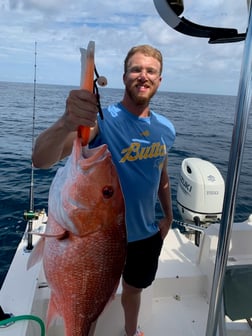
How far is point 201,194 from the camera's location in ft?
13.8

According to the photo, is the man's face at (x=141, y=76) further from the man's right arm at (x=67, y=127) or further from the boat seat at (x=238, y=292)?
the boat seat at (x=238, y=292)

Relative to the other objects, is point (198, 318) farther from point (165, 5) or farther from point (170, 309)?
point (165, 5)

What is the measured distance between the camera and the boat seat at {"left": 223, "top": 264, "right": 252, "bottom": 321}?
201 cm

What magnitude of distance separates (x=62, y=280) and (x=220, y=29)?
37.0 inches

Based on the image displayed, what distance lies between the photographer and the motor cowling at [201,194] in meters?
4.18

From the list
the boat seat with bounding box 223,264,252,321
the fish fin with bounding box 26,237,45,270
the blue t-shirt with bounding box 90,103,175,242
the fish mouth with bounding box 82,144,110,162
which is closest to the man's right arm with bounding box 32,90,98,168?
the fish mouth with bounding box 82,144,110,162

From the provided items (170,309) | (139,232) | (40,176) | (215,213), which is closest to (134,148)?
(139,232)

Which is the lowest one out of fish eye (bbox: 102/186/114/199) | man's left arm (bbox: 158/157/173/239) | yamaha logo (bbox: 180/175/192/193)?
yamaha logo (bbox: 180/175/192/193)

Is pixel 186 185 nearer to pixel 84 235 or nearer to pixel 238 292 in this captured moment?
pixel 238 292

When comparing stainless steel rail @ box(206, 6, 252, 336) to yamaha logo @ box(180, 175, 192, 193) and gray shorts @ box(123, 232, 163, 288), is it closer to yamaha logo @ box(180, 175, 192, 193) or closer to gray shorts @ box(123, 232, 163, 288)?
gray shorts @ box(123, 232, 163, 288)

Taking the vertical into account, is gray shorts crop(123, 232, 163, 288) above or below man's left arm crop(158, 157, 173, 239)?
below

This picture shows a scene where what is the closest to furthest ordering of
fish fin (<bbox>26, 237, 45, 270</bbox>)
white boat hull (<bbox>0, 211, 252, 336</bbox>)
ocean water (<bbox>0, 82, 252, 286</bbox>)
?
fish fin (<bbox>26, 237, 45, 270</bbox>), white boat hull (<bbox>0, 211, 252, 336</bbox>), ocean water (<bbox>0, 82, 252, 286</bbox>)

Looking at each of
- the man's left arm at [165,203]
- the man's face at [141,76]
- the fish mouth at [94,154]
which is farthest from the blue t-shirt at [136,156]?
the fish mouth at [94,154]

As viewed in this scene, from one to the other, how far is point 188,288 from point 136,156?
1.52 m
